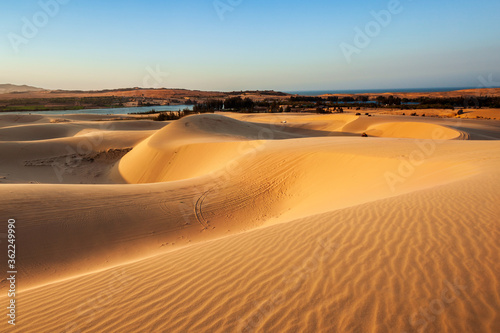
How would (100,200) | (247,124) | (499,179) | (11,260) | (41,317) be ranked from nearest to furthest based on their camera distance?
(41,317) < (11,260) < (499,179) < (100,200) < (247,124)

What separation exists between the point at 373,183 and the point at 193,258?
587 centimetres

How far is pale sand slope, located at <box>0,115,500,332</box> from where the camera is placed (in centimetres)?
256

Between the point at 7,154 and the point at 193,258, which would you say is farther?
the point at 7,154

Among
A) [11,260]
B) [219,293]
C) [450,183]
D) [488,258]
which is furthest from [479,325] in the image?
[11,260]

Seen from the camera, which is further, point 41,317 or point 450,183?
point 450,183

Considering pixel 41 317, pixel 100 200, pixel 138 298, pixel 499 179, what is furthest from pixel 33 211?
pixel 499 179

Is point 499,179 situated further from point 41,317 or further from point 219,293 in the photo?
point 41,317

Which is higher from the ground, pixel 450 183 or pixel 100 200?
pixel 450 183

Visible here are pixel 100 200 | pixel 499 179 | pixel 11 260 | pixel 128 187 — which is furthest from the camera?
pixel 128 187

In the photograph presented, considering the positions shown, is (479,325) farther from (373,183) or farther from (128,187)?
(128,187)

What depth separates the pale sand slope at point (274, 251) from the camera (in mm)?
2559

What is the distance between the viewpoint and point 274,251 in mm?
3830

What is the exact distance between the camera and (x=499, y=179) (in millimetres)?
5855

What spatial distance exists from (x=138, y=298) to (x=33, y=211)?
187 inches
